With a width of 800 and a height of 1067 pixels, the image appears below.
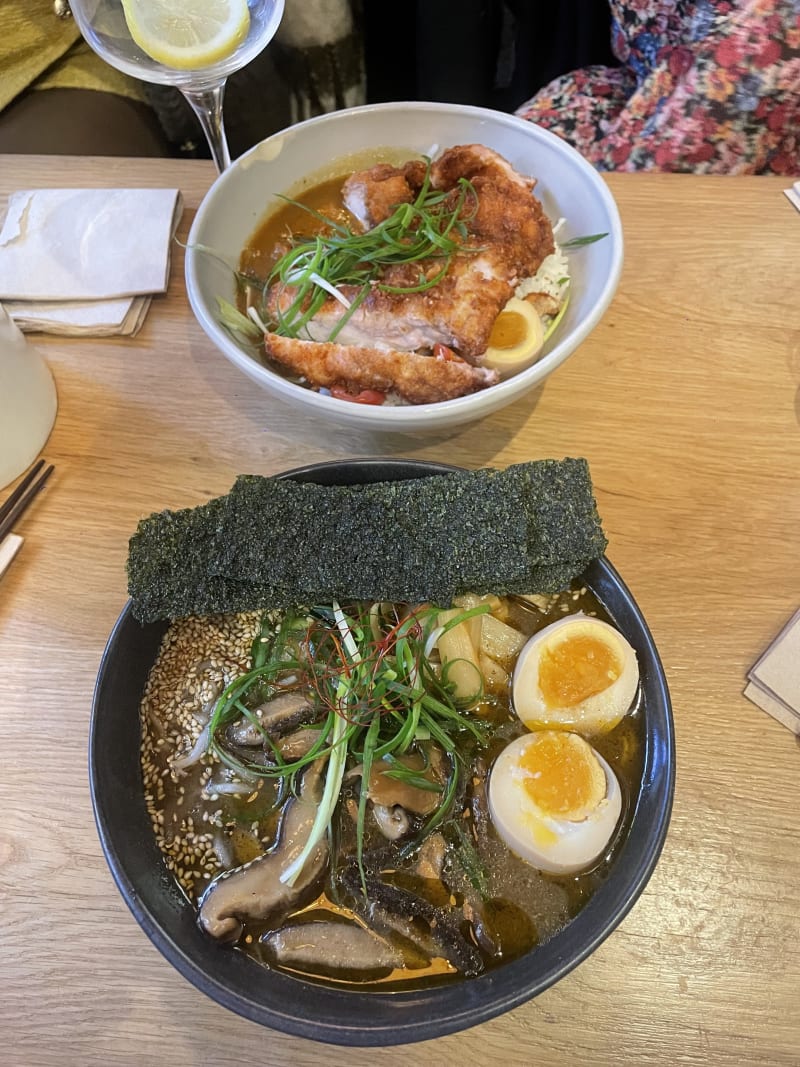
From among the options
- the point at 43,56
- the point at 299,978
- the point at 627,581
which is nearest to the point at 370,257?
the point at 627,581

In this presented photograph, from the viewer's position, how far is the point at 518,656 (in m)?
0.98

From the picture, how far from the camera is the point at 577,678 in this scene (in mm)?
918

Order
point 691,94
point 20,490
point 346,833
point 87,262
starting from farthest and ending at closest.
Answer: point 691,94 < point 87,262 < point 20,490 < point 346,833

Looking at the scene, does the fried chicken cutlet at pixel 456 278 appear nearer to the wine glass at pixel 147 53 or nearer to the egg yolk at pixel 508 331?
the egg yolk at pixel 508 331

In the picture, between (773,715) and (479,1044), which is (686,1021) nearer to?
(479,1044)

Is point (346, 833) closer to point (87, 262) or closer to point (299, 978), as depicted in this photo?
point (299, 978)

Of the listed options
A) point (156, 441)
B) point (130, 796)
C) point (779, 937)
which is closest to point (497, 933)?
point (779, 937)

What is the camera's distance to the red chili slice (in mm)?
1086

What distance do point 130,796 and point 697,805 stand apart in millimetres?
745

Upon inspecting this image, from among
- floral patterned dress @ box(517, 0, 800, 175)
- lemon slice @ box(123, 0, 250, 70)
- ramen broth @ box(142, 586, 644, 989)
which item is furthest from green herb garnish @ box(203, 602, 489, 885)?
floral patterned dress @ box(517, 0, 800, 175)

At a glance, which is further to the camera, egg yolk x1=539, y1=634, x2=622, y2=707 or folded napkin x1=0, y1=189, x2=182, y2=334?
folded napkin x1=0, y1=189, x2=182, y2=334

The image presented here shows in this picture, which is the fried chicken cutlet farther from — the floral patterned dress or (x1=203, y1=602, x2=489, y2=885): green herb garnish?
the floral patterned dress

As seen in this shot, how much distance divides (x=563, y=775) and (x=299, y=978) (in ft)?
1.28

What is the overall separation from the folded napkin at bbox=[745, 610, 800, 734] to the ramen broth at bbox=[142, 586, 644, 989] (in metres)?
0.22
